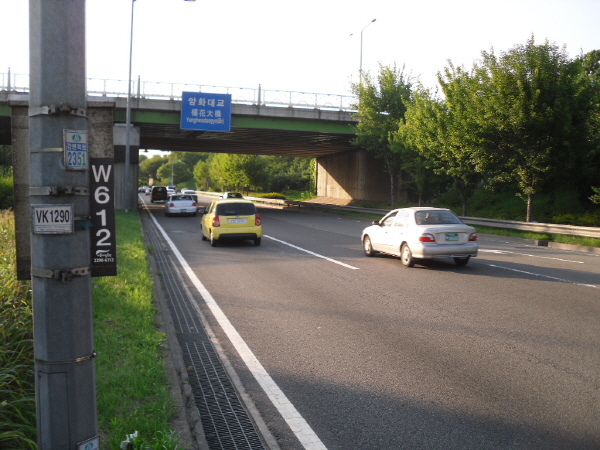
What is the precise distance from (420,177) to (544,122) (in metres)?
13.8

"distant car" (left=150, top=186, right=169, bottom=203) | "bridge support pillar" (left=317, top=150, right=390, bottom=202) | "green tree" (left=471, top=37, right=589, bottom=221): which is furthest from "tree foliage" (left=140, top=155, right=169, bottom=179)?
"green tree" (left=471, top=37, right=589, bottom=221)

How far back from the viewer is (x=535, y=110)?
23.2 m

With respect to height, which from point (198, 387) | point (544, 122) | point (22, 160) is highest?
point (544, 122)

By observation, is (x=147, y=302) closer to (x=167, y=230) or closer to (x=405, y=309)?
(x=405, y=309)

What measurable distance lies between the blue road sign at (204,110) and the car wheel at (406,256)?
24.5m

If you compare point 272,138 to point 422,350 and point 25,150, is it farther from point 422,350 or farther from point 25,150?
point 25,150

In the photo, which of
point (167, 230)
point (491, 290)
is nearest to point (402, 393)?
point (491, 290)

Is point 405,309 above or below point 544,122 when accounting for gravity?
below

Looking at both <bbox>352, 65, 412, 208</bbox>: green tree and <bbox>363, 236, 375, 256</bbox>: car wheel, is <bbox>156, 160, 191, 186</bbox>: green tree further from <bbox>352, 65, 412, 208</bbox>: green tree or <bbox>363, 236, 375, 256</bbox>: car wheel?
<bbox>363, 236, 375, 256</bbox>: car wheel

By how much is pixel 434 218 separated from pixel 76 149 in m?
11.9

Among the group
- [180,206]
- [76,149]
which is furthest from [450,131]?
[76,149]

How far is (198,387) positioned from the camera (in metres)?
5.45

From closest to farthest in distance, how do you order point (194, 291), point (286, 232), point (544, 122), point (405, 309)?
point (405, 309) → point (194, 291) → point (544, 122) → point (286, 232)

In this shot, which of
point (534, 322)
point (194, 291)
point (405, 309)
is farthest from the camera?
point (194, 291)
